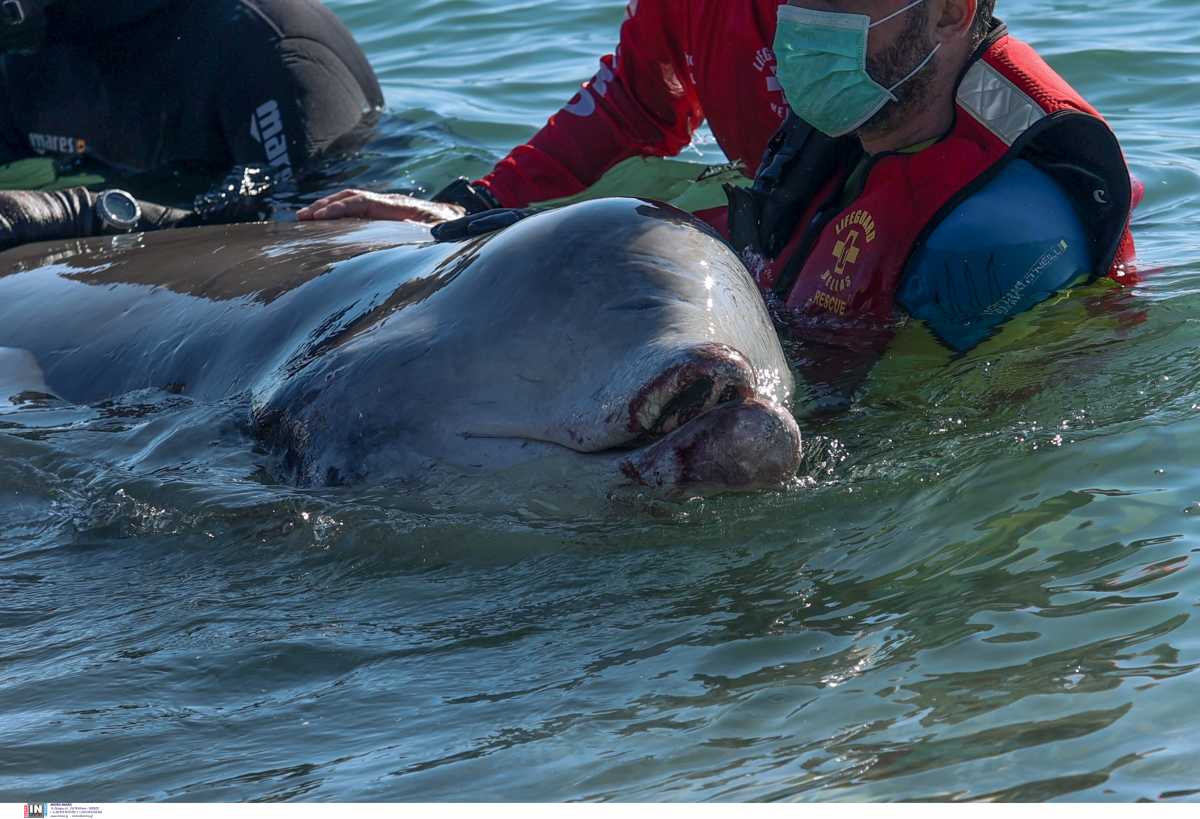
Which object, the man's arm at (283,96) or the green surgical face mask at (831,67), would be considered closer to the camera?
the green surgical face mask at (831,67)

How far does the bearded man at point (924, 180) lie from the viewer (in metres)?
4.00

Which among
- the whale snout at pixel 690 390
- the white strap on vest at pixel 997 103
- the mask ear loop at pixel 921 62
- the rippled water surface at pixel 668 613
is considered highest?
the mask ear loop at pixel 921 62

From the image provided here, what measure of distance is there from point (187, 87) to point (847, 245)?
14.8 feet

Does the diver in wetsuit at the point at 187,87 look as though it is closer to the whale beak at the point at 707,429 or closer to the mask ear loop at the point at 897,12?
the mask ear loop at the point at 897,12

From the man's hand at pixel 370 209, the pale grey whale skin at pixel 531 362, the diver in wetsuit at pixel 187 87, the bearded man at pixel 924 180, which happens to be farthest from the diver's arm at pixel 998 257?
the diver in wetsuit at pixel 187 87

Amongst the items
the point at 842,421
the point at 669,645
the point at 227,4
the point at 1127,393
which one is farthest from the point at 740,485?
the point at 227,4

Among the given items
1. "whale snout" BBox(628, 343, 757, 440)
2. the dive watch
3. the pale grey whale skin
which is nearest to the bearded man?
the pale grey whale skin

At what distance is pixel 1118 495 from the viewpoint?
3.25 metres

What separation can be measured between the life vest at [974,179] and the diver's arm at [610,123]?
189 cm

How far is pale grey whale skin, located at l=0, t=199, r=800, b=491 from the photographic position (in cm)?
281

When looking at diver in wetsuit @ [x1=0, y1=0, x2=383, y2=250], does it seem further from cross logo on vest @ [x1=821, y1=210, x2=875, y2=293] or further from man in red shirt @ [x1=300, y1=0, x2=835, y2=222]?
cross logo on vest @ [x1=821, y1=210, x2=875, y2=293]

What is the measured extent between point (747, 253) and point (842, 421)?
1188 mm
